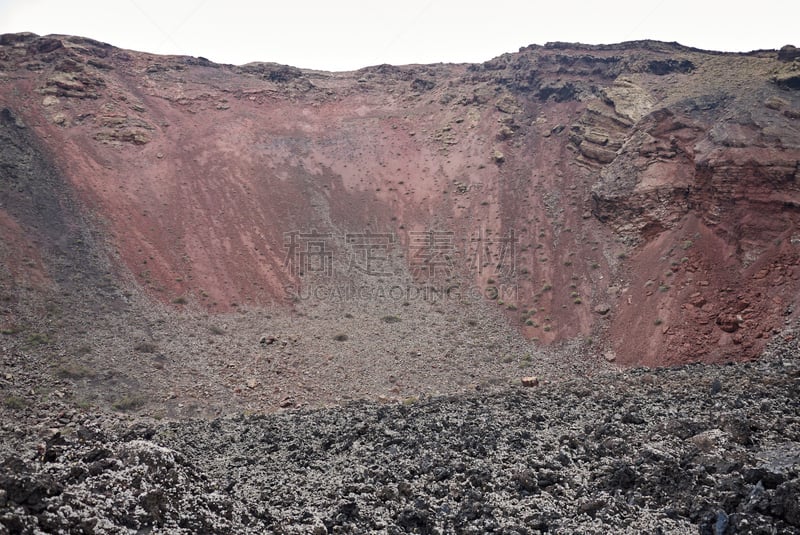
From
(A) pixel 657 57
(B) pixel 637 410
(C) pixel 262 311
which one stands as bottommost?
(C) pixel 262 311

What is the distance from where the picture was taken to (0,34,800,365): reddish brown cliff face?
21062mm

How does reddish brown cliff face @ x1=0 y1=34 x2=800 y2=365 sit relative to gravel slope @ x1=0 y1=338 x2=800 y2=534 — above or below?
above

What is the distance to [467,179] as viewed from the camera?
3544cm

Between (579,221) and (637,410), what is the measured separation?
63.4 ft

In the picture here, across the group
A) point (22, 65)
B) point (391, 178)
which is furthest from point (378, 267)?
point (22, 65)

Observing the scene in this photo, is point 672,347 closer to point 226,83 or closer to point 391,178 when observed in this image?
point 391,178

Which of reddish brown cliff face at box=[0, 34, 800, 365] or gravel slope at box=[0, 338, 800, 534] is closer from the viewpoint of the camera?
gravel slope at box=[0, 338, 800, 534]

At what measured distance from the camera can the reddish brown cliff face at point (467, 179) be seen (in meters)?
21.1

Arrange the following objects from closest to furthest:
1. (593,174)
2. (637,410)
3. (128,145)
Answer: (637,410) < (593,174) < (128,145)

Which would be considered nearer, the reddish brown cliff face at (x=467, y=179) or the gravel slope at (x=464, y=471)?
the gravel slope at (x=464, y=471)

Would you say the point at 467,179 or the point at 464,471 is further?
the point at 467,179

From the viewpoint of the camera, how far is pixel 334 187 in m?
36.6

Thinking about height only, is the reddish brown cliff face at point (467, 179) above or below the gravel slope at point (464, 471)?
above

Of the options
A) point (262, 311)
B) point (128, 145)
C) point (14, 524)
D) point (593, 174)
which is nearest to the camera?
point (14, 524)
